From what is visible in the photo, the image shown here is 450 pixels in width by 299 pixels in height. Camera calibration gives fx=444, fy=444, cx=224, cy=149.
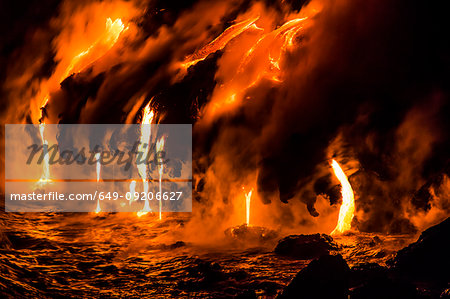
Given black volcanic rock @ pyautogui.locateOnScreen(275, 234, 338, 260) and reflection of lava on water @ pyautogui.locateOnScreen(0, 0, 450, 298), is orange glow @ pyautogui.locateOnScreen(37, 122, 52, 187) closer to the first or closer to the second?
reflection of lava on water @ pyautogui.locateOnScreen(0, 0, 450, 298)

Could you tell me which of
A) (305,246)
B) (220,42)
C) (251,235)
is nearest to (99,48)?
(220,42)

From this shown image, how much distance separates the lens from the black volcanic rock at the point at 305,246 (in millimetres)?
7738

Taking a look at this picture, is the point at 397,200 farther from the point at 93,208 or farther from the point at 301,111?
the point at 93,208

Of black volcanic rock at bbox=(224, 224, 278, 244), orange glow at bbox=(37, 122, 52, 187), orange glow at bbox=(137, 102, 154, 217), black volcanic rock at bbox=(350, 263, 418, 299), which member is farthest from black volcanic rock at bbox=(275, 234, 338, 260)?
orange glow at bbox=(37, 122, 52, 187)

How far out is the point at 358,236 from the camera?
916 centimetres

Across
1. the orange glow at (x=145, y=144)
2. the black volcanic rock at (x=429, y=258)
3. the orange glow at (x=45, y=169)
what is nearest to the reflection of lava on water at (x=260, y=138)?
the black volcanic rock at (x=429, y=258)

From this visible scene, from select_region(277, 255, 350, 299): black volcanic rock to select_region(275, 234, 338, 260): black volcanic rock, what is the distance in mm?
2438

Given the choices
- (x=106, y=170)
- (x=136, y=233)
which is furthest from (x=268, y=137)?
(x=106, y=170)

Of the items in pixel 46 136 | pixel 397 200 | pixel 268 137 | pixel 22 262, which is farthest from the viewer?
pixel 46 136

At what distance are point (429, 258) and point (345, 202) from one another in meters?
4.09

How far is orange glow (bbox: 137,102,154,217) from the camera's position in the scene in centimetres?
1438

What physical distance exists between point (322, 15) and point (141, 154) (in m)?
9.82

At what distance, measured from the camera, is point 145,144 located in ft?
52.7

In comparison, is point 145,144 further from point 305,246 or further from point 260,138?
point 305,246
